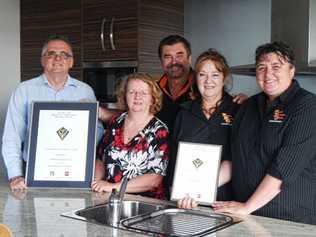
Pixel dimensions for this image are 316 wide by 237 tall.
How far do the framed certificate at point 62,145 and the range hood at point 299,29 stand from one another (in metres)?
0.95

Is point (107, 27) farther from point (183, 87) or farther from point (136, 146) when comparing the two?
point (136, 146)

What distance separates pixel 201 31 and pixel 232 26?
0.89ft

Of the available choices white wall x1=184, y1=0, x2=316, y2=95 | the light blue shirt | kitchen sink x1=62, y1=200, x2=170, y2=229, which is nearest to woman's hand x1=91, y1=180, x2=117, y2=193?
kitchen sink x1=62, y1=200, x2=170, y2=229

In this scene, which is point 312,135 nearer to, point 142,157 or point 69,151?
point 142,157

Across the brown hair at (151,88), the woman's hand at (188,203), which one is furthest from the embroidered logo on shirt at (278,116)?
the brown hair at (151,88)

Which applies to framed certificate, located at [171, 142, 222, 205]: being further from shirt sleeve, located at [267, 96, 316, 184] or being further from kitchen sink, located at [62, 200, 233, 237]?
shirt sleeve, located at [267, 96, 316, 184]

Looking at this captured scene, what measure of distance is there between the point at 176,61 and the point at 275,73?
857mm

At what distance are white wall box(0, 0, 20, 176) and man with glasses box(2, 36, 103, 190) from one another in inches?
79.4

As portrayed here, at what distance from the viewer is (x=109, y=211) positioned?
158 cm

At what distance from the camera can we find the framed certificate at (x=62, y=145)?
1.90m

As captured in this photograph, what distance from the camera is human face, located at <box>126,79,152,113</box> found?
6.29 ft

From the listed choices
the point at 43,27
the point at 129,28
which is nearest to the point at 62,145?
the point at 129,28

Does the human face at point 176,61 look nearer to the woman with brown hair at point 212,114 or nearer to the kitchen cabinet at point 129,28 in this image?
the woman with brown hair at point 212,114

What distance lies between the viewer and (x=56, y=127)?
1945 millimetres
